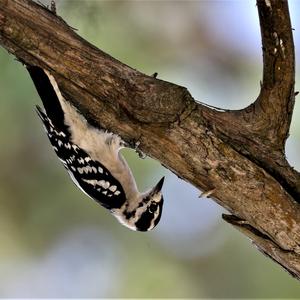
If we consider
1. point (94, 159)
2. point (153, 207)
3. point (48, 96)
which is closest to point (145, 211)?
point (153, 207)

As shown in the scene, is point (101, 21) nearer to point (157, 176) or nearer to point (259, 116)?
point (157, 176)

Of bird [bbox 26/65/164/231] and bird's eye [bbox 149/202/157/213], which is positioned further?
Result: bird's eye [bbox 149/202/157/213]

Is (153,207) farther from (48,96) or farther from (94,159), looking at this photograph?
(48,96)

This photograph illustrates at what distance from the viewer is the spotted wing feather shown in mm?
2434

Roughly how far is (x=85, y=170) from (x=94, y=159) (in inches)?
2.3

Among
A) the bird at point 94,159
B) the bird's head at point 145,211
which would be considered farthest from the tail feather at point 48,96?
the bird's head at point 145,211

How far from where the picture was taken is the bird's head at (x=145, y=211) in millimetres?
2713

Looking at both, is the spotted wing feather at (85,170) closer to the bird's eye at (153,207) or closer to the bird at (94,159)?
the bird at (94,159)

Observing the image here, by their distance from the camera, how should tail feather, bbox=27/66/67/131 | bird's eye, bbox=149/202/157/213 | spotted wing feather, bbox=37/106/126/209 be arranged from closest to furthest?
1. tail feather, bbox=27/66/67/131
2. spotted wing feather, bbox=37/106/126/209
3. bird's eye, bbox=149/202/157/213

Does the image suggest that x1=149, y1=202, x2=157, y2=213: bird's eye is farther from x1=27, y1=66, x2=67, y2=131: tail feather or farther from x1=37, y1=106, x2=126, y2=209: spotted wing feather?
x1=27, y1=66, x2=67, y2=131: tail feather

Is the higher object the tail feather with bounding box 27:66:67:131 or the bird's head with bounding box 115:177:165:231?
the bird's head with bounding box 115:177:165:231

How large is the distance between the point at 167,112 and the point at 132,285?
2378 mm

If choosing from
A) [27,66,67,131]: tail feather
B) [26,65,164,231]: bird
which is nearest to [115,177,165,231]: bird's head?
[26,65,164,231]: bird

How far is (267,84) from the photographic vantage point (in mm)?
2014
